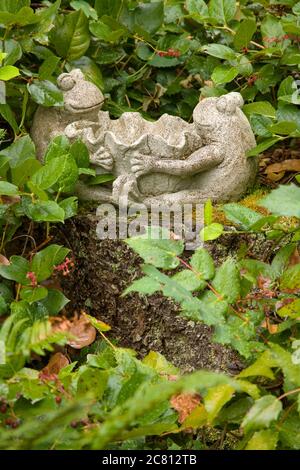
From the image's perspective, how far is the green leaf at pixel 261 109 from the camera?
2689 millimetres

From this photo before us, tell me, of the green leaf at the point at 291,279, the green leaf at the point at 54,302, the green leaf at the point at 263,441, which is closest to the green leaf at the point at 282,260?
the green leaf at the point at 291,279

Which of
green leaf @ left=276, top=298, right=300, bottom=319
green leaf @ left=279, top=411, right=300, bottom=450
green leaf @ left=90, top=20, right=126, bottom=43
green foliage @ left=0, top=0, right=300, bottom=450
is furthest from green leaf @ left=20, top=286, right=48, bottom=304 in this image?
green leaf @ left=90, top=20, right=126, bottom=43

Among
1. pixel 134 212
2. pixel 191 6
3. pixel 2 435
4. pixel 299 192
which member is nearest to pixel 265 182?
pixel 134 212

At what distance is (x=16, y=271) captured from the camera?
220cm

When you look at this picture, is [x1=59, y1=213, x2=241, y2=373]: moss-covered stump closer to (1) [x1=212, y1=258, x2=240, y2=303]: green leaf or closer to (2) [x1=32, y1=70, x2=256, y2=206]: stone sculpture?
(2) [x1=32, y1=70, x2=256, y2=206]: stone sculpture

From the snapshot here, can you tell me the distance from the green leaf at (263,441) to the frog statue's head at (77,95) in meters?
1.40

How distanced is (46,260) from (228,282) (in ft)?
2.18

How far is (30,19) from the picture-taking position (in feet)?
8.34

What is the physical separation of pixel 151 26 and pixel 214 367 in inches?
51.6

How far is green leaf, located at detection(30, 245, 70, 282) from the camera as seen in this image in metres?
2.19

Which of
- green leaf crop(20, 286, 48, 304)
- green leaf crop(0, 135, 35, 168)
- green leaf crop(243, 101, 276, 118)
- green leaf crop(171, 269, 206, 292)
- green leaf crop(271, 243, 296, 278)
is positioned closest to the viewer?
green leaf crop(171, 269, 206, 292)

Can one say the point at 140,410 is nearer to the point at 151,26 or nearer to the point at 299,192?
the point at 299,192

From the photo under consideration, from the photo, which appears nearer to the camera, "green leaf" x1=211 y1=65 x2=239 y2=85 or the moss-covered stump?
the moss-covered stump

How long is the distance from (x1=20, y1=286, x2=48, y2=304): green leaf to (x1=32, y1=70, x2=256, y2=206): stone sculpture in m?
0.48
